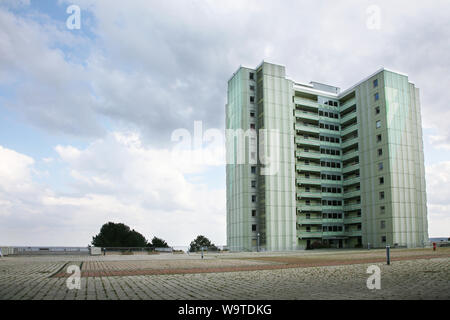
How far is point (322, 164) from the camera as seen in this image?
8006 cm

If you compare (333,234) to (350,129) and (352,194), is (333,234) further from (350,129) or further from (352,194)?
(350,129)

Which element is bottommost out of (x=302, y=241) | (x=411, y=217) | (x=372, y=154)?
(x=302, y=241)

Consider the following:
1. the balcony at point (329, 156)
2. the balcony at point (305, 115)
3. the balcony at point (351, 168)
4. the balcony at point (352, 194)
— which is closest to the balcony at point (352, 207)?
the balcony at point (352, 194)

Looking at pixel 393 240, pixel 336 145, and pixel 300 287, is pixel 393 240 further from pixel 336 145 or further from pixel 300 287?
pixel 300 287

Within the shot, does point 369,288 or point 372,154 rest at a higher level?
point 372,154

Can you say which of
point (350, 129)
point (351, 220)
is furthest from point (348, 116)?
point (351, 220)

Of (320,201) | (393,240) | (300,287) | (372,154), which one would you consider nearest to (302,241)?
(320,201)

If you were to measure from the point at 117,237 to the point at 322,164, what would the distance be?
211ft

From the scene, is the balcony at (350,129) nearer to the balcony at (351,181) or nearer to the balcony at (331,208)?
the balcony at (351,181)

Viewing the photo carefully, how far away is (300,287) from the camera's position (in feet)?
34.7

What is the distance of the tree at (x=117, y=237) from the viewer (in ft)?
355

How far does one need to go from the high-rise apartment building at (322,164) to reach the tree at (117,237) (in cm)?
4531

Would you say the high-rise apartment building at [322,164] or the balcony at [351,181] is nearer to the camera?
the high-rise apartment building at [322,164]
